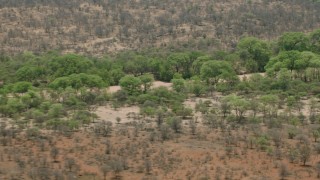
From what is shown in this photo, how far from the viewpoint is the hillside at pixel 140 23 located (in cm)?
8694

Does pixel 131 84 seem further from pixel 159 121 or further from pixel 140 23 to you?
pixel 140 23

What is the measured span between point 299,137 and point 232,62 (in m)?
32.4

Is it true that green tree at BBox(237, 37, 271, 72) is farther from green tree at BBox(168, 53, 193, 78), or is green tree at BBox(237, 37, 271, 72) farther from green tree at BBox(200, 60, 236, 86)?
green tree at BBox(200, 60, 236, 86)

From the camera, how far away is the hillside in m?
86.9

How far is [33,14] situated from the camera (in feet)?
315

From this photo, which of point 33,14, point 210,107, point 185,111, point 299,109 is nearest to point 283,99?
point 299,109

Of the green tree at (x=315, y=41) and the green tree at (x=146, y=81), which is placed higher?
the green tree at (x=146, y=81)

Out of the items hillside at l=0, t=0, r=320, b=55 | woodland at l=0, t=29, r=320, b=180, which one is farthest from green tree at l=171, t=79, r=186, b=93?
hillside at l=0, t=0, r=320, b=55

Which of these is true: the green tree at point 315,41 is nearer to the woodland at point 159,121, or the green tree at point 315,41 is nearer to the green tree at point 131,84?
the woodland at point 159,121

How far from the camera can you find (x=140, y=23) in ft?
317

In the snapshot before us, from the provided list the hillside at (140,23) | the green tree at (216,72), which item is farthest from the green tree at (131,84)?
the hillside at (140,23)

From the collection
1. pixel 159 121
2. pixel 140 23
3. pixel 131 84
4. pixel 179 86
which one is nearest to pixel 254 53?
pixel 179 86

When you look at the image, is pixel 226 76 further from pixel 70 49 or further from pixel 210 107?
pixel 70 49

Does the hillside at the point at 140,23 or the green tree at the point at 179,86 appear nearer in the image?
the green tree at the point at 179,86
